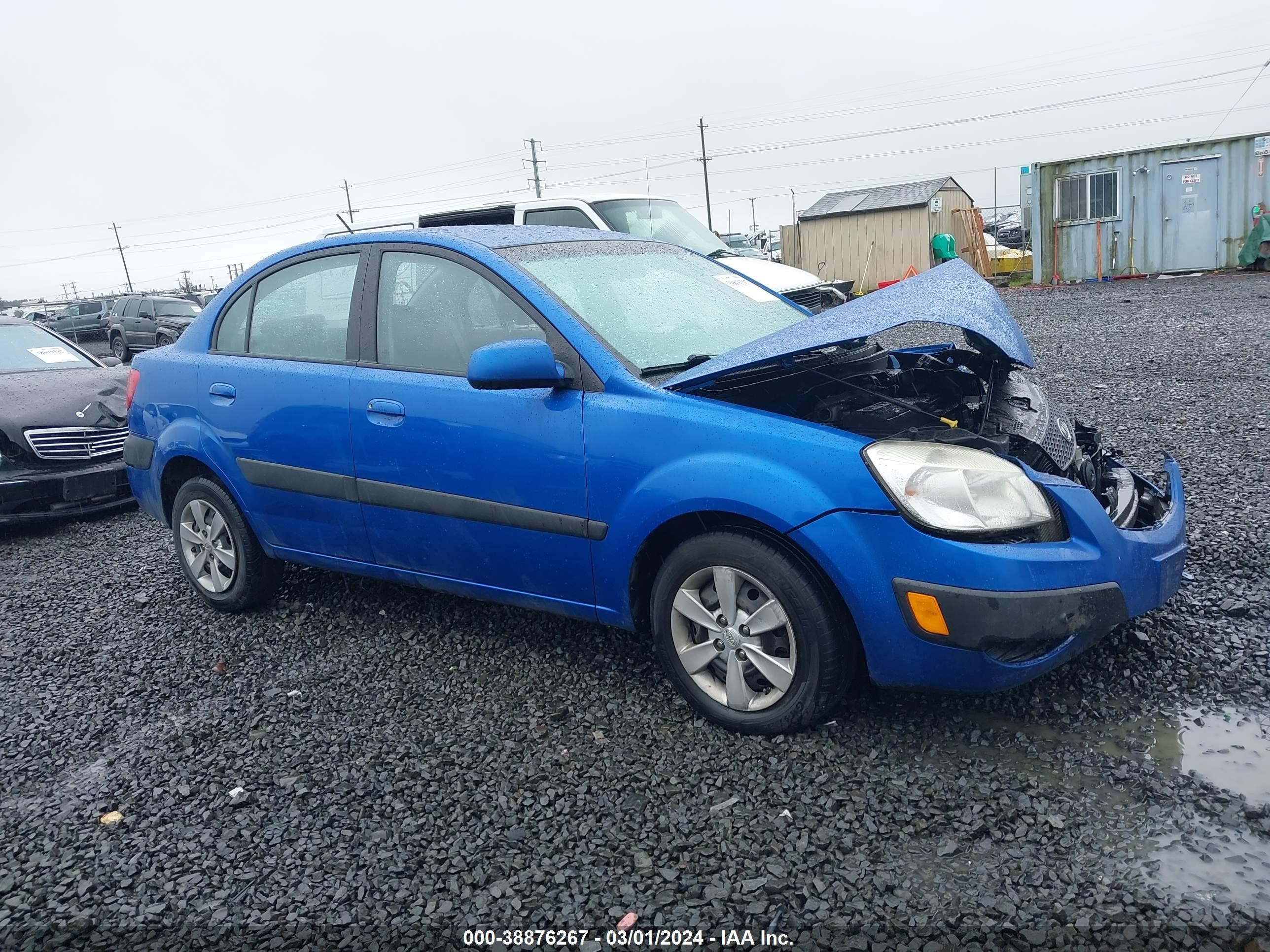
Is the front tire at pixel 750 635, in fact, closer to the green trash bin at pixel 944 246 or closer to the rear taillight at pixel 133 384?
the rear taillight at pixel 133 384

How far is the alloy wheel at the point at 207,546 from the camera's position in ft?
14.7

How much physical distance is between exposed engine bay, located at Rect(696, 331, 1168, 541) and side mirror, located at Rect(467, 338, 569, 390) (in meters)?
0.50

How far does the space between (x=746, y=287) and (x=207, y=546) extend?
2766 mm

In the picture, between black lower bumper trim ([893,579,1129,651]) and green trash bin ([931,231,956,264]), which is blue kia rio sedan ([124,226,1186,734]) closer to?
black lower bumper trim ([893,579,1129,651])

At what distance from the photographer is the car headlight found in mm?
2729

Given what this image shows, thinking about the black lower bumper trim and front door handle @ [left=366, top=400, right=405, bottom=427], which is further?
front door handle @ [left=366, top=400, right=405, bottom=427]

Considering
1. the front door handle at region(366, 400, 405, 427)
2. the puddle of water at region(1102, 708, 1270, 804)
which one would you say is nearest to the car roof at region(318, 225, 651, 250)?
the front door handle at region(366, 400, 405, 427)

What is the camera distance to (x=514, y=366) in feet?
10.3

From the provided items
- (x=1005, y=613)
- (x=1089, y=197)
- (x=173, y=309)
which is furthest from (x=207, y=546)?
(x=173, y=309)

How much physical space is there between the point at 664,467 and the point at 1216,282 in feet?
59.0

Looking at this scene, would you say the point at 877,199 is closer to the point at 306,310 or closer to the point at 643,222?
the point at 643,222

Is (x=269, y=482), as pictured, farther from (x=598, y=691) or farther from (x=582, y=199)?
(x=582, y=199)

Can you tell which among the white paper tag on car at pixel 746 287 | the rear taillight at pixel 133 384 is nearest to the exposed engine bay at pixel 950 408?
the white paper tag on car at pixel 746 287

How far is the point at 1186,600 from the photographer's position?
148 inches
